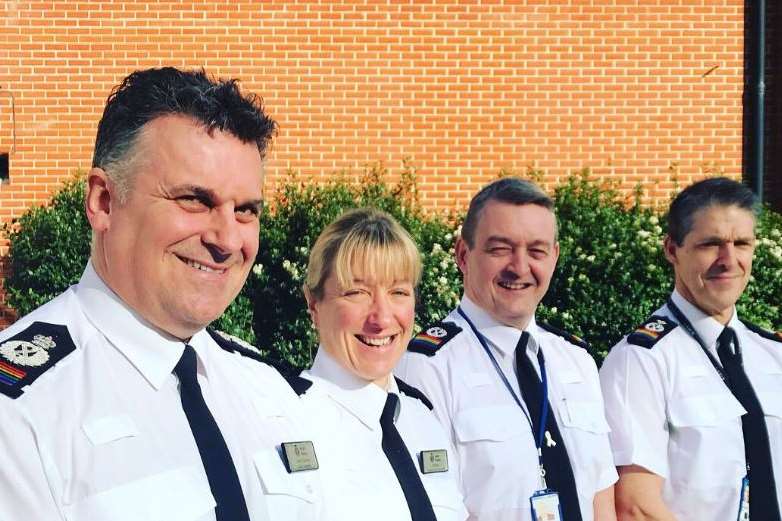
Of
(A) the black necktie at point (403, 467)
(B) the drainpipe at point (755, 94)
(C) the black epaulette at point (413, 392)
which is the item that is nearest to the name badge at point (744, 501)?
(C) the black epaulette at point (413, 392)

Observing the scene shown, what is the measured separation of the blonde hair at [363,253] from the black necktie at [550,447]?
621mm

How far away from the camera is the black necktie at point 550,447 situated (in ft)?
10.8

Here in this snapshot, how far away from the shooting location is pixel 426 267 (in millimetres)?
8258

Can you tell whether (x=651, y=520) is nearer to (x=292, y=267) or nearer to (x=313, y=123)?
(x=292, y=267)

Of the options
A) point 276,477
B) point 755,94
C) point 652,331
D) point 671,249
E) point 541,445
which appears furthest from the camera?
point 755,94

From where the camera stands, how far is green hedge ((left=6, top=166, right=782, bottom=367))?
827 centimetres

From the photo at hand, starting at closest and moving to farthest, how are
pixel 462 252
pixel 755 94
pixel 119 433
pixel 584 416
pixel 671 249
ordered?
pixel 119 433 < pixel 584 416 < pixel 462 252 < pixel 671 249 < pixel 755 94

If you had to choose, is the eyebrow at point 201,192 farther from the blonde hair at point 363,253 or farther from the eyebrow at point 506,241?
the eyebrow at point 506,241

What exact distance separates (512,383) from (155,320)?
184 centimetres

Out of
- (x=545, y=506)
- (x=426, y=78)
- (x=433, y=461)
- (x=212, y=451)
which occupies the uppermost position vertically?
(x=426, y=78)

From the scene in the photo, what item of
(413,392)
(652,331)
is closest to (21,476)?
(413,392)

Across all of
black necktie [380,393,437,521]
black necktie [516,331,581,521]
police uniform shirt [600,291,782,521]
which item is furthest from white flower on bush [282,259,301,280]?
black necktie [380,393,437,521]

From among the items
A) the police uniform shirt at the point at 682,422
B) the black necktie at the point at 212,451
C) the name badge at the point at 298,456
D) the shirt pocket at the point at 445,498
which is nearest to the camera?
the black necktie at the point at 212,451

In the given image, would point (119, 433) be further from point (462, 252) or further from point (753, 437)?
point (753, 437)
